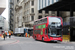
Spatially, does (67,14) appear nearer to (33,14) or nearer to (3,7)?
(33,14)

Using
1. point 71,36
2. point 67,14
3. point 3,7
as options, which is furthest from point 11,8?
point 3,7

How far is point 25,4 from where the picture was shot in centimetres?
7706

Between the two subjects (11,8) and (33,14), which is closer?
(33,14)

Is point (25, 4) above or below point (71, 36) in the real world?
above

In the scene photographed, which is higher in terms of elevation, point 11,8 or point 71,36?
point 11,8

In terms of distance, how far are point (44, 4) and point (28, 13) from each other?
27.0 metres

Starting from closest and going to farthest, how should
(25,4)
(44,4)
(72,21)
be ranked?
(72,21)
(44,4)
(25,4)

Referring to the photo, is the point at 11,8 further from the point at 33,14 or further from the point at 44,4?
the point at 44,4

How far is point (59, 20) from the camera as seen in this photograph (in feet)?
83.4

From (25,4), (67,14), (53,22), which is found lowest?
(53,22)

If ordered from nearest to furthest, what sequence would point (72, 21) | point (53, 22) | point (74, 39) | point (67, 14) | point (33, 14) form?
point (53, 22)
point (72, 21)
point (74, 39)
point (67, 14)
point (33, 14)

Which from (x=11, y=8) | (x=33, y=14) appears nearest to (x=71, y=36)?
(x=33, y=14)

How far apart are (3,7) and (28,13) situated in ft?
200

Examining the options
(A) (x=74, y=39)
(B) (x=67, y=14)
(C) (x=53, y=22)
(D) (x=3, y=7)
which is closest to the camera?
(D) (x=3, y=7)
